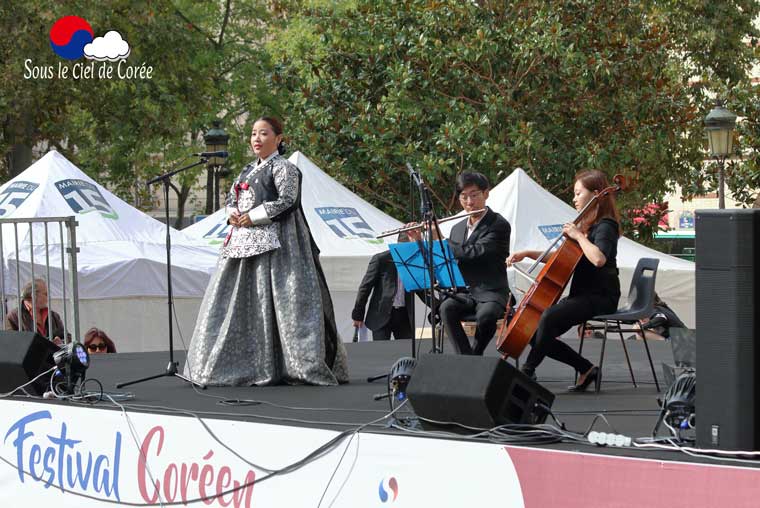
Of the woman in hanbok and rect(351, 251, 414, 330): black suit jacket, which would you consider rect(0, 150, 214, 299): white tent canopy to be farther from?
the woman in hanbok

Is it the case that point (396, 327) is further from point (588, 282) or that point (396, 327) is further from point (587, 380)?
point (588, 282)

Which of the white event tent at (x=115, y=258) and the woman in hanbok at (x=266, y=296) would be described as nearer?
the woman in hanbok at (x=266, y=296)

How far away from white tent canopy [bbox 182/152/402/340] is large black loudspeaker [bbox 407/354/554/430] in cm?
857

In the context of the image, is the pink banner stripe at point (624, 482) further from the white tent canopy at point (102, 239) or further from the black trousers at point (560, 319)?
the white tent canopy at point (102, 239)

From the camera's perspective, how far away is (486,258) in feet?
21.5

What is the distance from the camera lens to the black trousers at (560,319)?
604cm

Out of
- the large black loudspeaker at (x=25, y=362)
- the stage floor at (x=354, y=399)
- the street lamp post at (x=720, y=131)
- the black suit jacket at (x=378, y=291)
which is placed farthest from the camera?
the street lamp post at (x=720, y=131)

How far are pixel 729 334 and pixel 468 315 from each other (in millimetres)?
2945

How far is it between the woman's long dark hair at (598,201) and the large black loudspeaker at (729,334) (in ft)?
7.71

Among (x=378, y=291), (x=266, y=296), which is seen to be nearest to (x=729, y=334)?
(x=266, y=296)

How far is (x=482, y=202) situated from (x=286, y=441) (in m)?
2.27

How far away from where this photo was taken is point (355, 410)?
5.41 metres

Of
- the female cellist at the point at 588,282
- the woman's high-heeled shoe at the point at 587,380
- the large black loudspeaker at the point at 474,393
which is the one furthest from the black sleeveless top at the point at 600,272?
the large black loudspeaker at the point at 474,393

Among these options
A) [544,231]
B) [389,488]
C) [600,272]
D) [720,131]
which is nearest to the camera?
[389,488]
